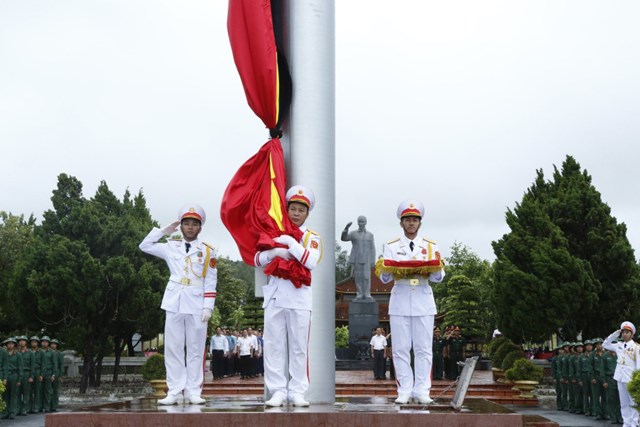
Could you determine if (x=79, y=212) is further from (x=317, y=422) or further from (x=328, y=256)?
(x=317, y=422)

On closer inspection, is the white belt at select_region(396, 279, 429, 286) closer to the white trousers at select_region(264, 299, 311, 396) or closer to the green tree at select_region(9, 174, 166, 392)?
the white trousers at select_region(264, 299, 311, 396)

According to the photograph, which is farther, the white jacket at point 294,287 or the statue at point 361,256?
the statue at point 361,256

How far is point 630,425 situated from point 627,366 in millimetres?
1091

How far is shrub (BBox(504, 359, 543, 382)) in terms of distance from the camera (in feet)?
59.0

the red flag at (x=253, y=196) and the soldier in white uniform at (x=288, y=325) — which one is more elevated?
the red flag at (x=253, y=196)

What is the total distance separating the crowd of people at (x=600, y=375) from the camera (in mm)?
13125

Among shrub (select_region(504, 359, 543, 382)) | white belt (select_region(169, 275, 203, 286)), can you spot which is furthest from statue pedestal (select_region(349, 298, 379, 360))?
white belt (select_region(169, 275, 203, 286))

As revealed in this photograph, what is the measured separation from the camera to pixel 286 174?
26.4 ft

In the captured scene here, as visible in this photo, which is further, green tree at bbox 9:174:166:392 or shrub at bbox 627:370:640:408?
green tree at bbox 9:174:166:392

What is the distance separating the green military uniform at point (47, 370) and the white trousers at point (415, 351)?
1202cm

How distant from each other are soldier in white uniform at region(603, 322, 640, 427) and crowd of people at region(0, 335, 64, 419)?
37.1ft

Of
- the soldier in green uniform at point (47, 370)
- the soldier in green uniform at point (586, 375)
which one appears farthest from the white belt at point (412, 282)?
the soldier in green uniform at point (47, 370)

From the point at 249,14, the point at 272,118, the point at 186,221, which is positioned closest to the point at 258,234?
the point at 186,221

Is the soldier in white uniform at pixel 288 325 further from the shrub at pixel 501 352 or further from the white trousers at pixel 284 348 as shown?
the shrub at pixel 501 352
